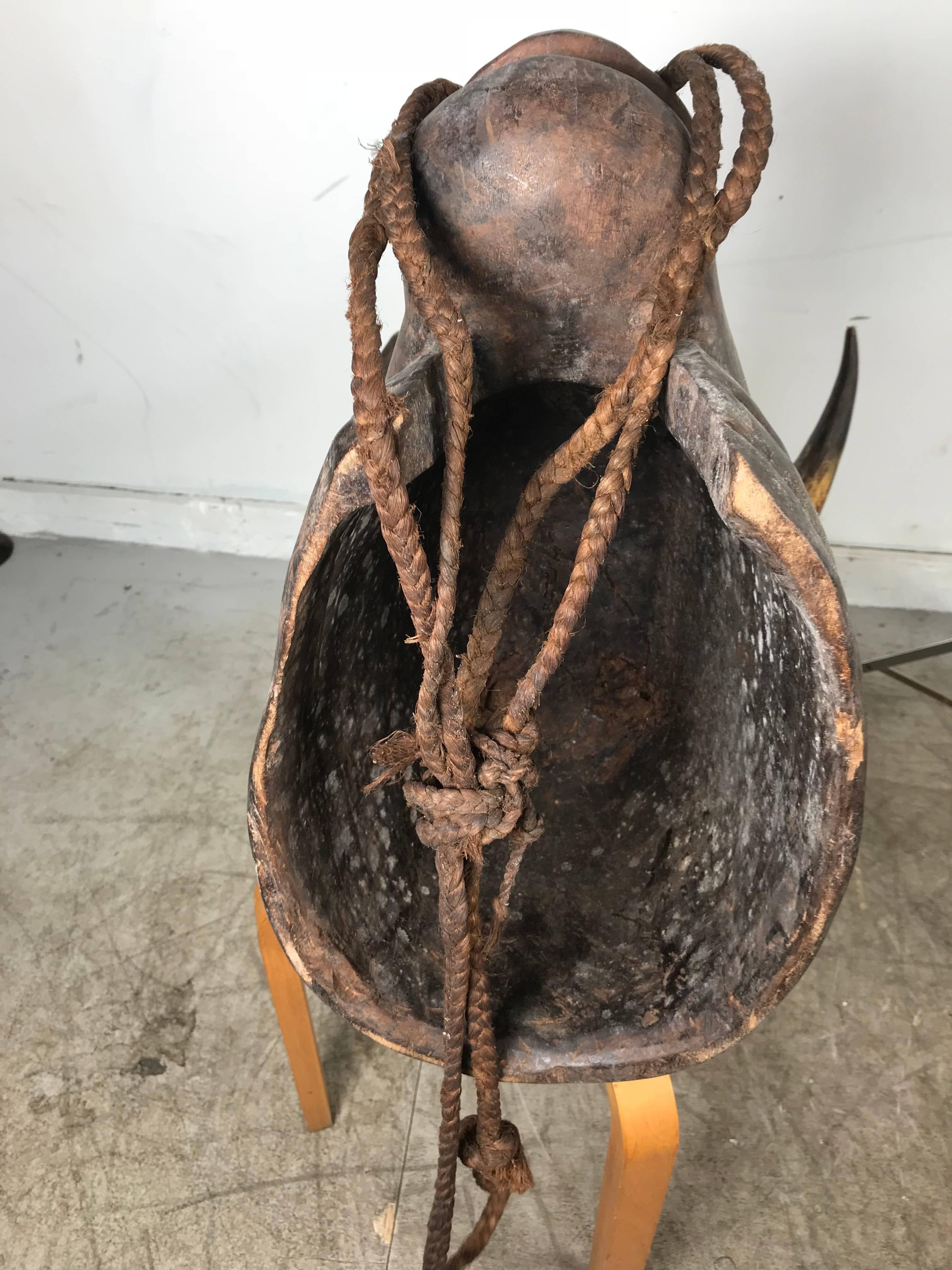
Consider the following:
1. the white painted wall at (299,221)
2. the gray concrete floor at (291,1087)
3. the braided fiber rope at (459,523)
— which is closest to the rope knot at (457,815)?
the braided fiber rope at (459,523)

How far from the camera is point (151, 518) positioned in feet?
6.95

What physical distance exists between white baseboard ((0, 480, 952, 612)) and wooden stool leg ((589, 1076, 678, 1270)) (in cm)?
142

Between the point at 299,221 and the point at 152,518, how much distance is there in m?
0.77

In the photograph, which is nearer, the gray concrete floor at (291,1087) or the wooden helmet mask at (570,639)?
the wooden helmet mask at (570,639)

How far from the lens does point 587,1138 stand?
3.54 feet

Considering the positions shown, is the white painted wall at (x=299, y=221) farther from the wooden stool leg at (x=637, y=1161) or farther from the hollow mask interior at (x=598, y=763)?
the wooden stool leg at (x=637, y=1161)

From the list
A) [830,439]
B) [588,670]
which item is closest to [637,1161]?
[588,670]

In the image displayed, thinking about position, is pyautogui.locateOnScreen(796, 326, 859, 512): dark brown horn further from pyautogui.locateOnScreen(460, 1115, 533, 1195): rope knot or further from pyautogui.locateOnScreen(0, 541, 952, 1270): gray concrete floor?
pyautogui.locateOnScreen(460, 1115, 533, 1195): rope knot

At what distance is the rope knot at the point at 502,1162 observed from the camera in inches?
30.0

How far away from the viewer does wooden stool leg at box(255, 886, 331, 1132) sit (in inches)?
36.5

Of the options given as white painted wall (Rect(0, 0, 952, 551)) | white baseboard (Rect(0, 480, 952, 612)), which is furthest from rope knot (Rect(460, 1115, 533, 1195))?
white baseboard (Rect(0, 480, 952, 612))

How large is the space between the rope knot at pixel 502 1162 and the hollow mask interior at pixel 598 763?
96 mm

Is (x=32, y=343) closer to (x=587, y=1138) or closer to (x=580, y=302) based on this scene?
(x=580, y=302)

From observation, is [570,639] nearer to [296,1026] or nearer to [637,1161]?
[637,1161]
